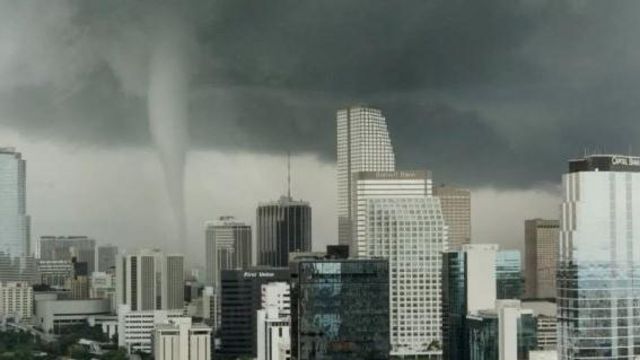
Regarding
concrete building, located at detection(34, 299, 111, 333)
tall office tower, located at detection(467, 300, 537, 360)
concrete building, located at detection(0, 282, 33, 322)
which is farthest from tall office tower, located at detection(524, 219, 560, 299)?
concrete building, located at detection(0, 282, 33, 322)

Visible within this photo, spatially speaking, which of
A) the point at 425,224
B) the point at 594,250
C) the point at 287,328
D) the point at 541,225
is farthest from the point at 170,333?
the point at 594,250

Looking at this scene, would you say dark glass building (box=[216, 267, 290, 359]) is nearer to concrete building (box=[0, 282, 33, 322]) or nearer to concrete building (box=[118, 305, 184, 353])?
concrete building (box=[118, 305, 184, 353])

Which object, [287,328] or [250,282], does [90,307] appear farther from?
[287,328]

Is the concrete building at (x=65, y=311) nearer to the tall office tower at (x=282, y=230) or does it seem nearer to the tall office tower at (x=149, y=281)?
the tall office tower at (x=149, y=281)

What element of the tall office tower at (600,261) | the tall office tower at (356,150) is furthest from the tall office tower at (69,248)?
the tall office tower at (600,261)

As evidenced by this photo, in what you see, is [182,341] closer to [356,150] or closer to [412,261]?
[412,261]

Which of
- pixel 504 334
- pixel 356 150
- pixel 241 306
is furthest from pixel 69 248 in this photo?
pixel 504 334
